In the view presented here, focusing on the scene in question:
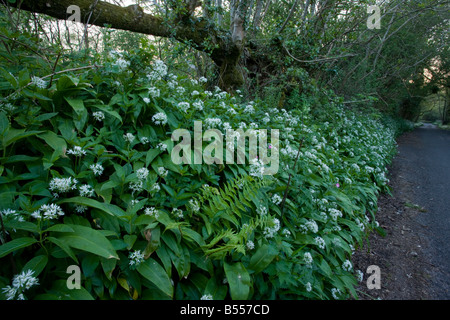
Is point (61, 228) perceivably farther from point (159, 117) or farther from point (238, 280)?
point (159, 117)

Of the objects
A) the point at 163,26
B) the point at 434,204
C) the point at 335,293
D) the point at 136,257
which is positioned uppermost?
the point at 163,26

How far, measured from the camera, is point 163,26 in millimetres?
5066

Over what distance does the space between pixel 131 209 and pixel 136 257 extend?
316mm

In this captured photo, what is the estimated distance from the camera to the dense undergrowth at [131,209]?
4.61ft

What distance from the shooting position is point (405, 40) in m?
14.0

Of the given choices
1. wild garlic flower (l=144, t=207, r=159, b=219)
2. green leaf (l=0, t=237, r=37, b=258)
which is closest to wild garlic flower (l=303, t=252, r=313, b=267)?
wild garlic flower (l=144, t=207, r=159, b=219)

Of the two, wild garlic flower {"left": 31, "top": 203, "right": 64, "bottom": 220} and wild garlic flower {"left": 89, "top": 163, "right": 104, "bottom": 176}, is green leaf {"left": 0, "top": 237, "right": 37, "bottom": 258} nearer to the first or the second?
wild garlic flower {"left": 31, "top": 203, "right": 64, "bottom": 220}

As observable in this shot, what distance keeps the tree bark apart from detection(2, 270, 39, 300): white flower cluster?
384cm

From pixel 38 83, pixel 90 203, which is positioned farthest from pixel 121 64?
pixel 90 203

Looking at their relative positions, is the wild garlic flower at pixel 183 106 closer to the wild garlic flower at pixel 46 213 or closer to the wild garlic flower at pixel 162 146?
the wild garlic flower at pixel 162 146

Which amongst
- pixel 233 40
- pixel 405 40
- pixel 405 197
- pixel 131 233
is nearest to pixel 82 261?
pixel 131 233

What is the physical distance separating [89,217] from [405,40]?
18041 mm

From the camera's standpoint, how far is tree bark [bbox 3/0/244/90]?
13.0ft
